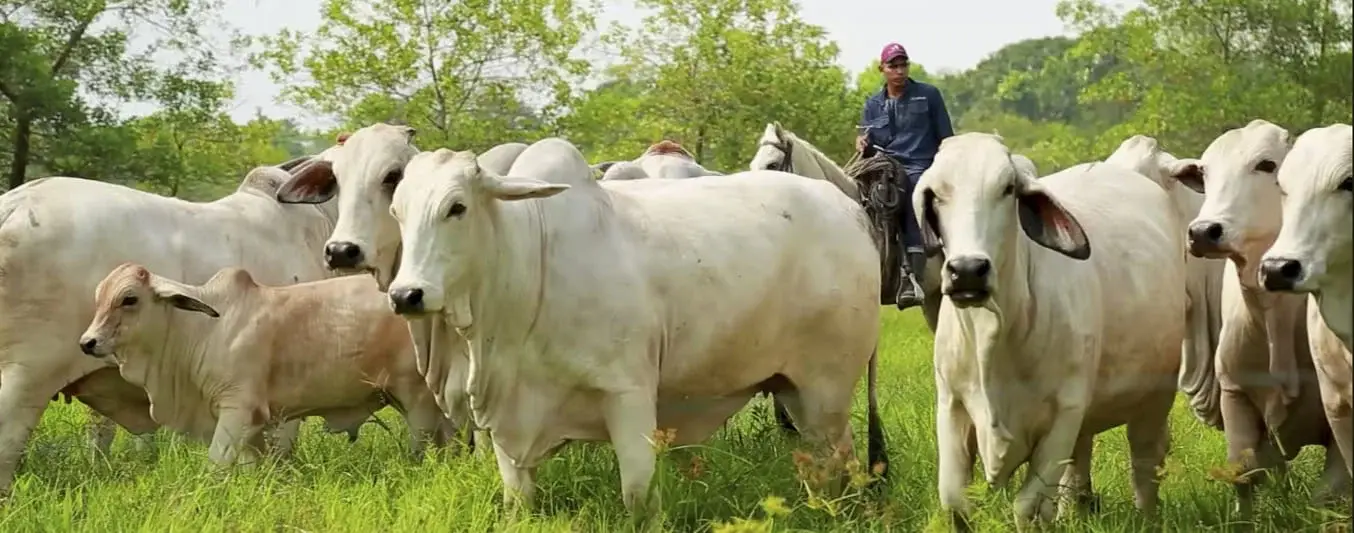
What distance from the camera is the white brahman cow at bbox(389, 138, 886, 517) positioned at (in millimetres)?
5320

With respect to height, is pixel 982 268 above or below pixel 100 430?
above

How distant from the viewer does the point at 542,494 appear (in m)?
5.97

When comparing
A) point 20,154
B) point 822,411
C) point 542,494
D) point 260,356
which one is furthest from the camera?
point 20,154

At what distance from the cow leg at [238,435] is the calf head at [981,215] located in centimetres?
338

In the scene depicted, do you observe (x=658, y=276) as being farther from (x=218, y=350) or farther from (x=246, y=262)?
(x=246, y=262)

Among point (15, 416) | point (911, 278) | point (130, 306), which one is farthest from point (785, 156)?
point (15, 416)

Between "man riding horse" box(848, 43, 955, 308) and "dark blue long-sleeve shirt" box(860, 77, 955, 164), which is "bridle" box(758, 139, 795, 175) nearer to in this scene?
"man riding horse" box(848, 43, 955, 308)

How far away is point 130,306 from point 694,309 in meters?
2.77

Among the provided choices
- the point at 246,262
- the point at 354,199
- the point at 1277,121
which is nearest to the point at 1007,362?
the point at 1277,121

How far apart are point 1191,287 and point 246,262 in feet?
15.4

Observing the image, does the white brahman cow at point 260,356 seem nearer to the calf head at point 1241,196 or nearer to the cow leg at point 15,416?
the cow leg at point 15,416

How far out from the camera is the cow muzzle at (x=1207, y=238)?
5023 millimetres

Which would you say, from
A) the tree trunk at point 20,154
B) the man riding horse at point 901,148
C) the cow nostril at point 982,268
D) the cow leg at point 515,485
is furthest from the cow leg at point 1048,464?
the tree trunk at point 20,154

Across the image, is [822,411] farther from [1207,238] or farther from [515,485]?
[1207,238]
